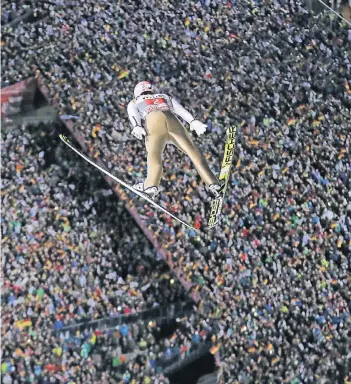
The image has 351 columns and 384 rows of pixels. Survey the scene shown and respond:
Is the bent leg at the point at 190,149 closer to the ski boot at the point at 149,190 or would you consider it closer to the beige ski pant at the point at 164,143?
the beige ski pant at the point at 164,143

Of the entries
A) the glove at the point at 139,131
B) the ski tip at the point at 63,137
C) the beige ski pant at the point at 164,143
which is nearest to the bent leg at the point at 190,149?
the beige ski pant at the point at 164,143

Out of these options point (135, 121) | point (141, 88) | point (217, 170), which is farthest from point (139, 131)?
point (217, 170)

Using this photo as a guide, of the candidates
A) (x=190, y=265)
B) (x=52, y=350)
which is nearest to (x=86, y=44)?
(x=190, y=265)

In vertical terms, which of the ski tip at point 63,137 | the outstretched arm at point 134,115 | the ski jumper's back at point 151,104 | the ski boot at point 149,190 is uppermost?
the ski jumper's back at point 151,104

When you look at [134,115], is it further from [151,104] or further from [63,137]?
[63,137]

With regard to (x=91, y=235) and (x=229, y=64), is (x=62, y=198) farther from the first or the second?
(x=229, y=64)

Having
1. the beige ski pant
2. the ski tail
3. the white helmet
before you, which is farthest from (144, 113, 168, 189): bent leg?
the ski tail
